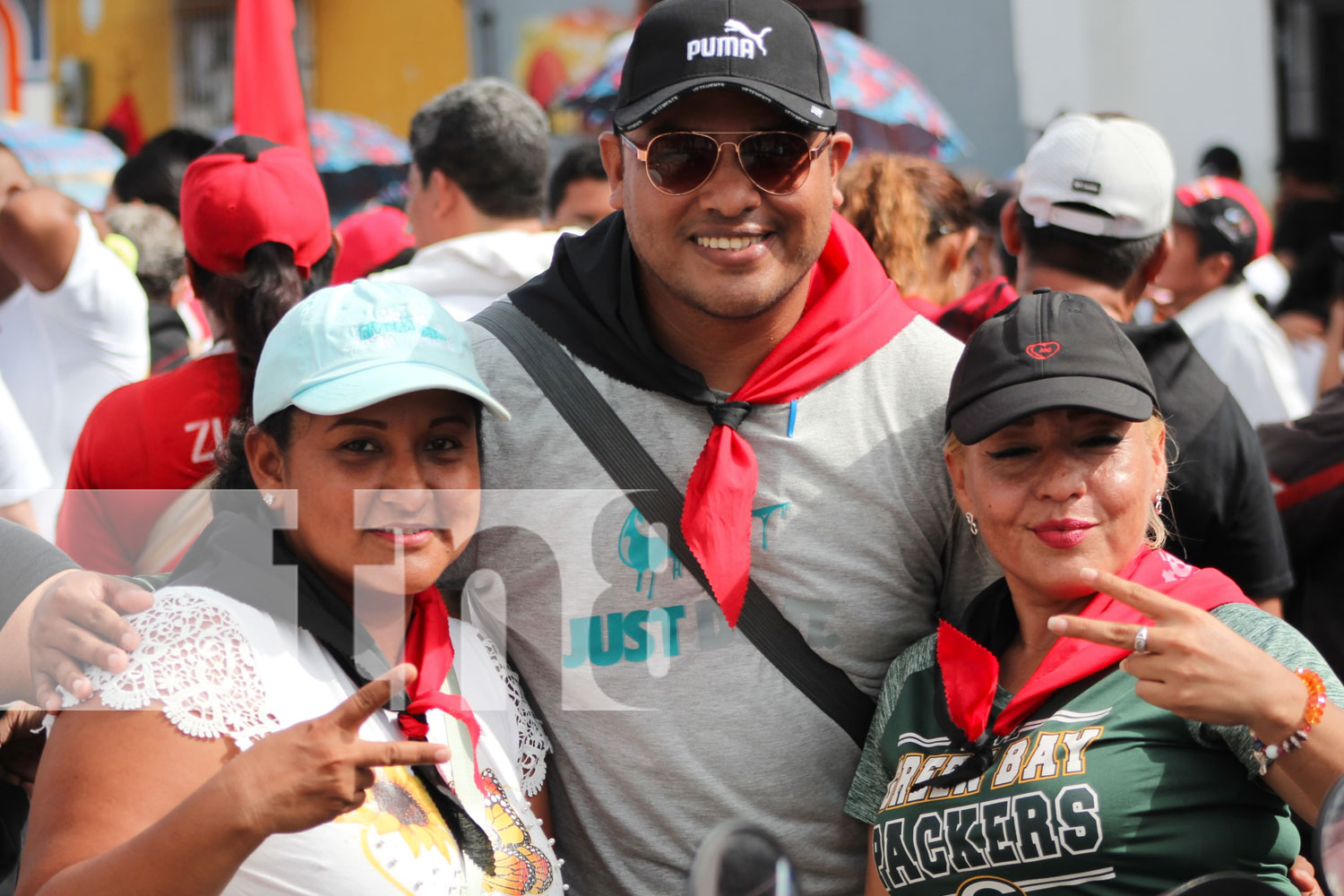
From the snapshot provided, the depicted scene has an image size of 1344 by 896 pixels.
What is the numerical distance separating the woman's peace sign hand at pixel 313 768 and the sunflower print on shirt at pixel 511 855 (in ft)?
1.51

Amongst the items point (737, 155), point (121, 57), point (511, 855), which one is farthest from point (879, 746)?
point (121, 57)

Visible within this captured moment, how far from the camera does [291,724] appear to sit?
6.70 feet

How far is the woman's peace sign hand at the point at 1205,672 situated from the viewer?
1.95m

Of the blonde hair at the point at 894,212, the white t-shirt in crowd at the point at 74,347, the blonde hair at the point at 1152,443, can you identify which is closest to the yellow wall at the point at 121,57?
the white t-shirt in crowd at the point at 74,347

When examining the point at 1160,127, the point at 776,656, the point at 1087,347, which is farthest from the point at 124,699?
the point at 1160,127

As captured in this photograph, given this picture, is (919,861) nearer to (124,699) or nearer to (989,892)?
(989,892)

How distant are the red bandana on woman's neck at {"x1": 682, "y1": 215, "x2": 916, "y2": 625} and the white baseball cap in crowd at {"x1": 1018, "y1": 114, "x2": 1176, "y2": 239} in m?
0.78

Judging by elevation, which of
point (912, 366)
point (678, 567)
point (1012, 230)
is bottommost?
point (678, 567)

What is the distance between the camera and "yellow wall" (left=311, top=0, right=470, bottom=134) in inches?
637

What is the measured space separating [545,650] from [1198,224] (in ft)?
12.4

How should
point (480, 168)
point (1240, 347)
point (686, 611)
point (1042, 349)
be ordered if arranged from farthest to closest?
point (1240, 347) → point (480, 168) → point (686, 611) → point (1042, 349)

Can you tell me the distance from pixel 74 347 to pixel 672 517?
8.04 ft

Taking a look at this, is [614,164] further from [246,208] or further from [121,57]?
Result: [121,57]

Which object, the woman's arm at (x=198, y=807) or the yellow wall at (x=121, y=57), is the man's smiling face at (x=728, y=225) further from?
the yellow wall at (x=121, y=57)
